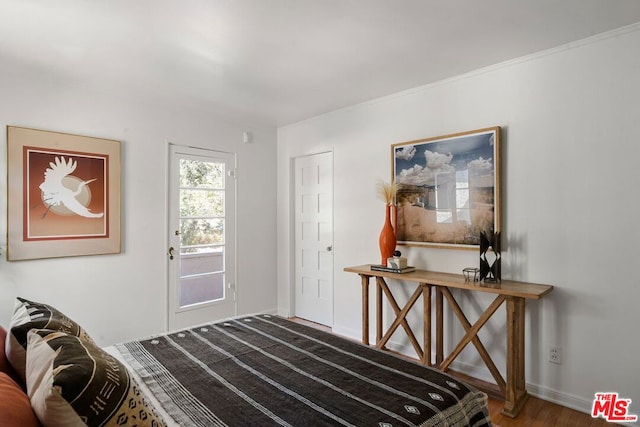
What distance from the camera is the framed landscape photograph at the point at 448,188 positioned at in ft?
9.30

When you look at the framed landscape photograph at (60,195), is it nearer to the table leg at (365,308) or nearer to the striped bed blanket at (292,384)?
the striped bed blanket at (292,384)

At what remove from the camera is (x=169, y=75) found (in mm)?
2994

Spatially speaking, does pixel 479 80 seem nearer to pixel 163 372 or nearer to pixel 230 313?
pixel 163 372

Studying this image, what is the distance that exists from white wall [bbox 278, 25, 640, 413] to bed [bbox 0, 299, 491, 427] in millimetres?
1372

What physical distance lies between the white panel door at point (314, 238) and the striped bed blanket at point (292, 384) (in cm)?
217

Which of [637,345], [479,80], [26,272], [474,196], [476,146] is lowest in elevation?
[637,345]

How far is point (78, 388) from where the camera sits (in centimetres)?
91

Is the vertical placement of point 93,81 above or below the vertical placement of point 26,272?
above

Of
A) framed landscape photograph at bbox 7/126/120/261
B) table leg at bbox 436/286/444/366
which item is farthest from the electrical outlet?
framed landscape photograph at bbox 7/126/120/261

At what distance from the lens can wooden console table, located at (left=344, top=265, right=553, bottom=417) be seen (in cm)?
239

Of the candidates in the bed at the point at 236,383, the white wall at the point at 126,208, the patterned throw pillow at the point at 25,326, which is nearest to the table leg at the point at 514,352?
the bed at the point at 236,383

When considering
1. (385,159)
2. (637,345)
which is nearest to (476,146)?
(385,159)

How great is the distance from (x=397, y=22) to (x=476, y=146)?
1257 millimetres

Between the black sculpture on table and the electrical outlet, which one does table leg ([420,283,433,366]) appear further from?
the electrical outlet
